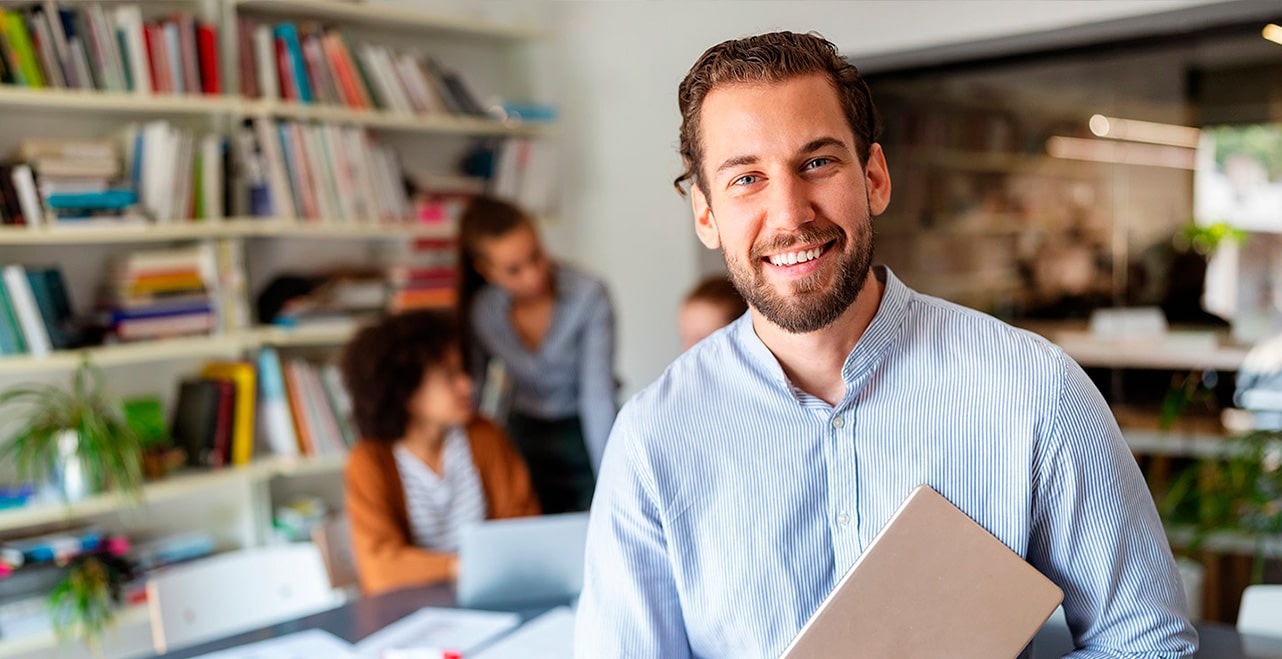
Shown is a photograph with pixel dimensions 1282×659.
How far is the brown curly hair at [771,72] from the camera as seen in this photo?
120 cm

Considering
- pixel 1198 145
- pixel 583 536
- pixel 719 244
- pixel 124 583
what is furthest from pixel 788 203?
pixel 1198 145

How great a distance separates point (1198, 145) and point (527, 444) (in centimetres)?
252

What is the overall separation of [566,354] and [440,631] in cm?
116

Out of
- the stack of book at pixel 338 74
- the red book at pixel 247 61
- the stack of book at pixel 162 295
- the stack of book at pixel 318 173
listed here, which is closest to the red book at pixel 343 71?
the stack of book at pixel 338 74

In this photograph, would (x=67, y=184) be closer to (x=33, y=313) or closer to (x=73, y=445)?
(x=33, y=313)

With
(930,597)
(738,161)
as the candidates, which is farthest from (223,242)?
(930,597)

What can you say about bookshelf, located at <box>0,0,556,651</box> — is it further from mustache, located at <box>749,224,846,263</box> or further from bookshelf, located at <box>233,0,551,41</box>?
mustache, located at <box>749,224,846,263</box>

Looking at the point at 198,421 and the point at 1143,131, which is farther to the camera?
the point at 1143,131

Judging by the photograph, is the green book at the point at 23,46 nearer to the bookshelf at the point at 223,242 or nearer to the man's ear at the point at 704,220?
the bookshelf at the point at 223,242

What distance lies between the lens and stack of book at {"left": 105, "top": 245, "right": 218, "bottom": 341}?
3.06 meters

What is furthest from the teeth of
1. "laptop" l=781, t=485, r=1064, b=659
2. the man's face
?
"laptop" l=781, t=485, r=1064, b=659

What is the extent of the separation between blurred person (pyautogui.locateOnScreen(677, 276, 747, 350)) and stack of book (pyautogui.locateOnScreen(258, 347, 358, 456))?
4.17ft

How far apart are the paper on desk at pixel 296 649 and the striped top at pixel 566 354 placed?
3.71 ft

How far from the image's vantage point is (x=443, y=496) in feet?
8.13
